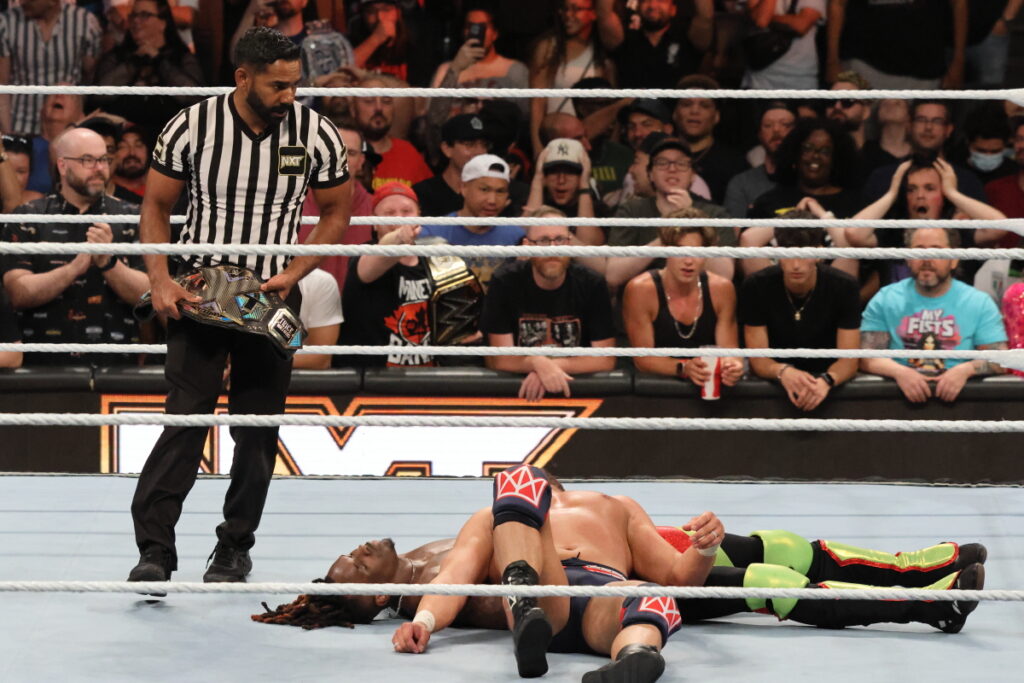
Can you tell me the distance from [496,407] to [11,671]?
2099mm

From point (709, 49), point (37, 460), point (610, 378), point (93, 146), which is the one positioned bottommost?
point (37, 460)

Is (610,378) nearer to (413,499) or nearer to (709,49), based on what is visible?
(413,499)

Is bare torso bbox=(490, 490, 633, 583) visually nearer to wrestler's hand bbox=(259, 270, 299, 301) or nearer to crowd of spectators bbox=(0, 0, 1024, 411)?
wrestler's hand bbox=(259, 270, 299, 301)

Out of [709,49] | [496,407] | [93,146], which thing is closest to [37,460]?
[93,146]

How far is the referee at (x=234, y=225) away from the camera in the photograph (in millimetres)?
3012

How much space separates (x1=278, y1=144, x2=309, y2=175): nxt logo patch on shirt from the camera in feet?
10.1

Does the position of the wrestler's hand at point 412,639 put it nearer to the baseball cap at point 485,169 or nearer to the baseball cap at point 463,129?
the baseball cap at point 485,169

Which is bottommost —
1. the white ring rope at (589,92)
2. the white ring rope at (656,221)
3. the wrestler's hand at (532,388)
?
the wrestler's hand at (532,388)

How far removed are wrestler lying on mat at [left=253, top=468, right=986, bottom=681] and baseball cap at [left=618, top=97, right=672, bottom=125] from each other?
2.64 meters

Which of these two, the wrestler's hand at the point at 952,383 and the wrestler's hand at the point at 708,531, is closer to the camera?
the wrestler's hand at the point at 708,531

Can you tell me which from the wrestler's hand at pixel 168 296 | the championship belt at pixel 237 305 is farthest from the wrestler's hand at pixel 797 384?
the wrestler's hand at pixel 168 296

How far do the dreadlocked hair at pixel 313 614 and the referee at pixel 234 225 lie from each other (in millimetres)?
217

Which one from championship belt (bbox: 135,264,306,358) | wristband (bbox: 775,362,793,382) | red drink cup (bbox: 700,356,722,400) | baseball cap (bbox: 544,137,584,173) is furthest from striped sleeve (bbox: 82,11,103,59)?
championship belt (bbox: 135,264,306,358)

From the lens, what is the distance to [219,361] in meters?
3.14
